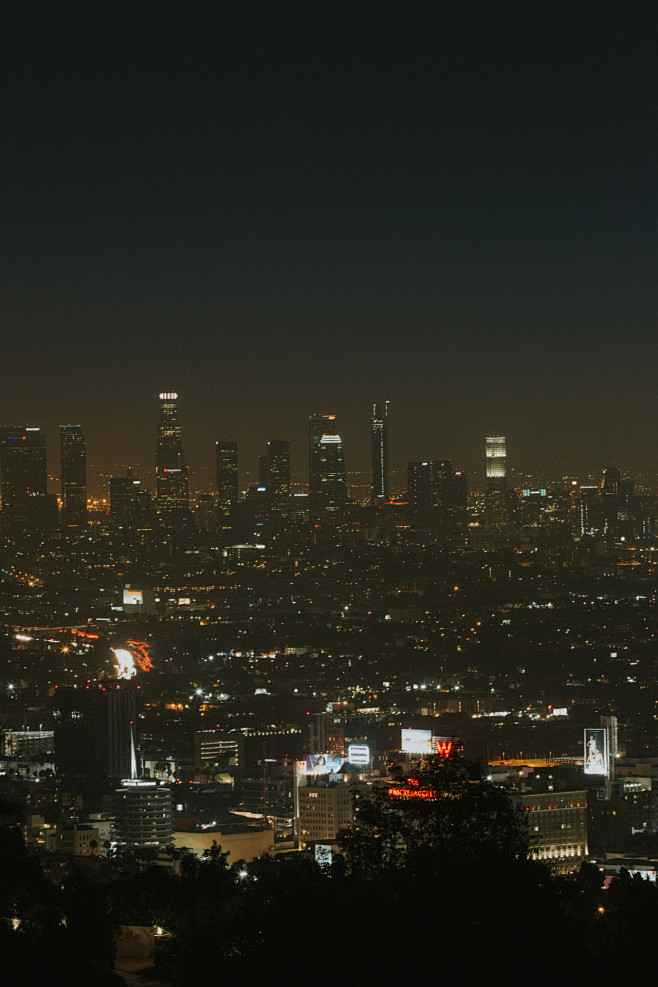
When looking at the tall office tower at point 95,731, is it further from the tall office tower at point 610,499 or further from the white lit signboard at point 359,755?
the tall office tower at point 610,499

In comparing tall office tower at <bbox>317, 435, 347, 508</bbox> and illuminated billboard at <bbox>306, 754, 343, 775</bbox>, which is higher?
tall office tower at <bbox>317, 435, 347, 508</bbox>

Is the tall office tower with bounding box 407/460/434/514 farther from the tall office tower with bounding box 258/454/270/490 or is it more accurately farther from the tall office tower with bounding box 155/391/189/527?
the tall office tower with bounding box 155/391/189/527

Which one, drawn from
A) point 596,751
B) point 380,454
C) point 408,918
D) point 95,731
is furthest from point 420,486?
point 408,918

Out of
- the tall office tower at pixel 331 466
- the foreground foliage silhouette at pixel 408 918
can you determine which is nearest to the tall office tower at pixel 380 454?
the tall office tower at pixel 331 466

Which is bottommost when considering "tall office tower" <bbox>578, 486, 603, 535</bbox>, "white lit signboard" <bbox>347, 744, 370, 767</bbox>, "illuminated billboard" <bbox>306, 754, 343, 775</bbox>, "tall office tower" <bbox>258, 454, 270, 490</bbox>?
"illuminated billboard" <bbox>306, 754, 343, 775</bbox>

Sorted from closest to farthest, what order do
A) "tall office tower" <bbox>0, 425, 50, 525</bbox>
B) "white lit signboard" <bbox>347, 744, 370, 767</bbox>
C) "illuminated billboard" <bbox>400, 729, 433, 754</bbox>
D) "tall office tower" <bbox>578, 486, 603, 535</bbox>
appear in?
"white lit signboard" <bbox>347, 744, 370, 767</bbox> < "illuminated billboard" <bbox>400, 729, 433, 754</bbox> < "tall office tower" <bbox>0, 425, 50, 525</bbox> < "tall office tower" <bbox>578, 486, 603, 535</bbox>

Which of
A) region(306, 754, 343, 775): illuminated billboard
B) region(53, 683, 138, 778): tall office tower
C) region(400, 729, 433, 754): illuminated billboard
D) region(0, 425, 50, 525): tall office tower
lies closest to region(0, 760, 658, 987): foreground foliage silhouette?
region(306, 754, 343, 775): illuminated billboard

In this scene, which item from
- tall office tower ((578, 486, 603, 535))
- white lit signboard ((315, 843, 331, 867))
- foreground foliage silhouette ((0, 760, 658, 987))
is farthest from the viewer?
tall office tower ((578, 486, 603, 535))
